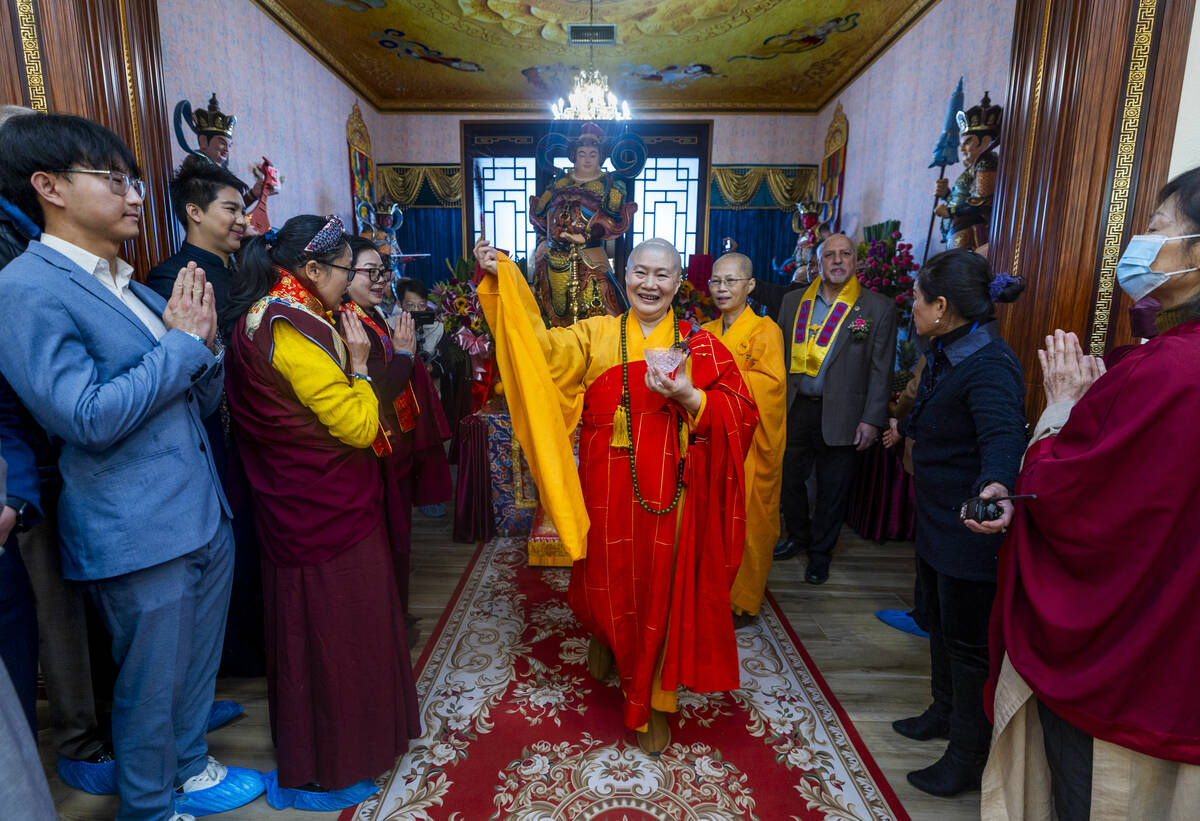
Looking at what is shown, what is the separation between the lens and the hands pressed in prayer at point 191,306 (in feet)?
4.61

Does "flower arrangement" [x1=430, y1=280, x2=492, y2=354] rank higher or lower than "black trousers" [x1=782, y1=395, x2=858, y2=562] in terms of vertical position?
higher

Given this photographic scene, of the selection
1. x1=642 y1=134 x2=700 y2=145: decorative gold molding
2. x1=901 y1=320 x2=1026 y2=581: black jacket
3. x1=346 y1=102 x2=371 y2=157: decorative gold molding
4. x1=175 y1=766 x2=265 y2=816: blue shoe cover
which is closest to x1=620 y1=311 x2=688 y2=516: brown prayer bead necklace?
x1=901 y1=320 x2=1026 y2=581: black jacket

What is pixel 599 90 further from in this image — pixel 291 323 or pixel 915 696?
pixel 915 696

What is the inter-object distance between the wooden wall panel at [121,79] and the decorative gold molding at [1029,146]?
11.4 ft

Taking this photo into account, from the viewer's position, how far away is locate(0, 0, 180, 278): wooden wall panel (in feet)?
6.70

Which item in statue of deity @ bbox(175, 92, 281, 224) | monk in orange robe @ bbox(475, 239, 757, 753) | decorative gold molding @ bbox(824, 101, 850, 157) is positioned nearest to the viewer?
monk in orange robe @ bbox(475, 239, 757, 753)

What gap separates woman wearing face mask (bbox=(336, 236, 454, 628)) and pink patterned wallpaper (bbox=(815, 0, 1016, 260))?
12.3ft

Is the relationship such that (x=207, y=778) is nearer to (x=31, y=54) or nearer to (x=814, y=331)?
(x=31, y=54)

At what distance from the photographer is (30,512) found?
4.54 ft

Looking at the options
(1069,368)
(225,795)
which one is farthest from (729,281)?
(225,795)

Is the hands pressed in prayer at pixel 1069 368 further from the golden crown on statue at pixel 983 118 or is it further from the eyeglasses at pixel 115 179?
the golden crown on statue at pixel 983 118

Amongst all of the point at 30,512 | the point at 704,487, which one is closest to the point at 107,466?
the point at 30,512

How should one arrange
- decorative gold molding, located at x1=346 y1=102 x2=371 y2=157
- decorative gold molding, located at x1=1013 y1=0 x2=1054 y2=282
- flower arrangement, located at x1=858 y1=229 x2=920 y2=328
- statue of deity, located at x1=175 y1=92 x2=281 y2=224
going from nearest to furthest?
decorative gold molding, located at x1=1013 y1=0 x2=1054 y2=282 < statue of deity, located at x1=175 y1=92 x2=281 y2=224 < flower arrangement, located at x1=858 y1=229 x2=920 y2=328 < decorative gold molding, located at x1=346 y1=102 x2=371 y2=157

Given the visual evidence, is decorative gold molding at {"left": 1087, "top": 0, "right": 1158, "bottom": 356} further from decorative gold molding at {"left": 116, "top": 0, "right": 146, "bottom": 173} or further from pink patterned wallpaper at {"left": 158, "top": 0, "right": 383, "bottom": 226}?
pink patterned wallpaper at {"left": 158, "top": 0, "right": 383, "bottom": 226}
